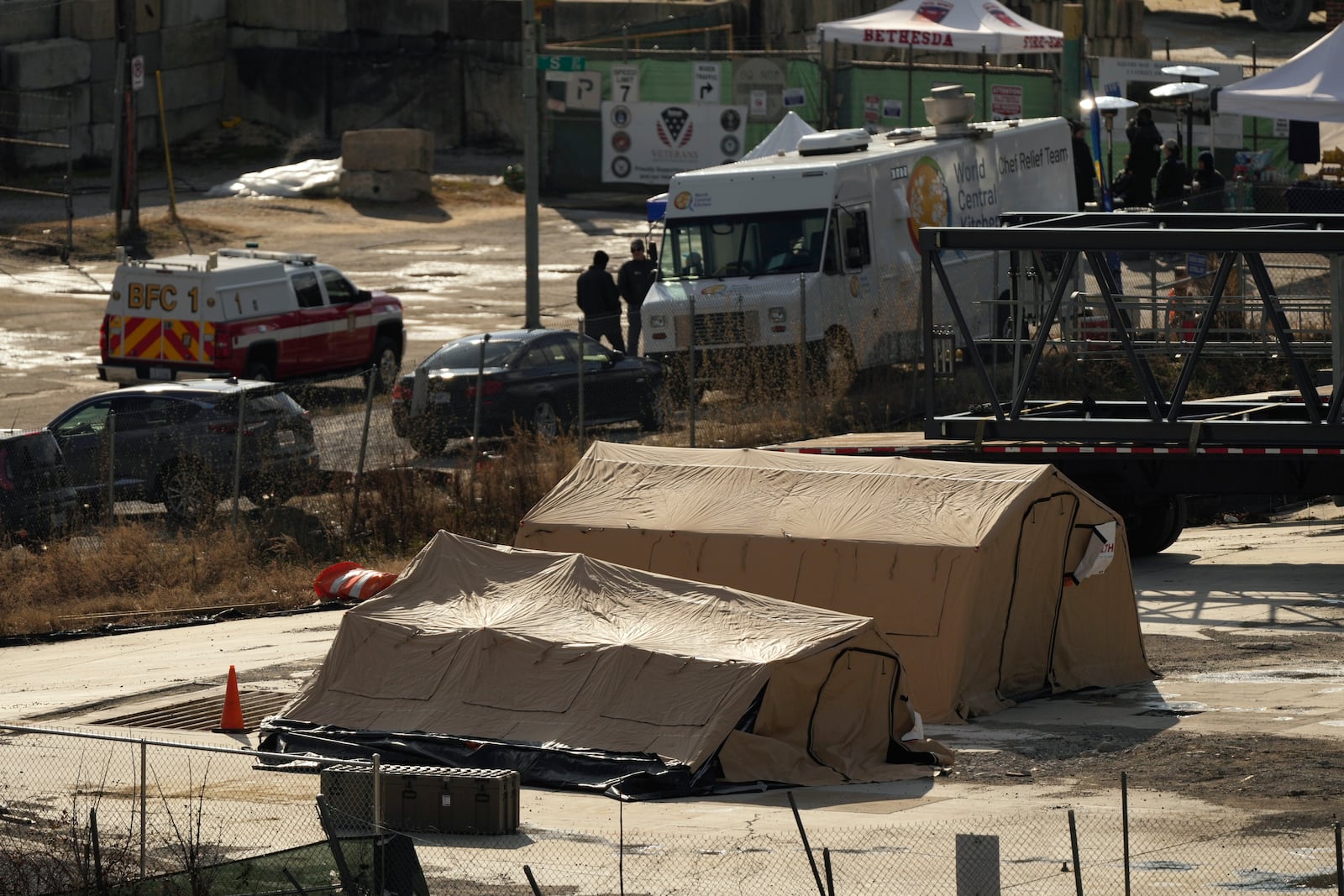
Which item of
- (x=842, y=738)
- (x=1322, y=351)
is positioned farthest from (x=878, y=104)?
(x=842, y=738)

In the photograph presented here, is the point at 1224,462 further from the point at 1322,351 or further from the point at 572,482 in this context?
the point at 572,482

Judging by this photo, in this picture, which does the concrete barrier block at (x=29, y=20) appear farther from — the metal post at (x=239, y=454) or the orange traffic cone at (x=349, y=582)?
the orange traffic cone at (x=349, y=582)

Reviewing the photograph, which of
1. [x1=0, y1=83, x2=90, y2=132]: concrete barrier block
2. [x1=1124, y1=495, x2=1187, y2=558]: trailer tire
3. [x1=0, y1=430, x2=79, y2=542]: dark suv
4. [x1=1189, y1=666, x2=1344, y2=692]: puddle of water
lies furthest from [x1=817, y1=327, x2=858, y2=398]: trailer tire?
[x1=0, y1=83, x2=90, y2=132]: concrete barrier block

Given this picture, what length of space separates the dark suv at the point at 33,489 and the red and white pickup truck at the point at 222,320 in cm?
649

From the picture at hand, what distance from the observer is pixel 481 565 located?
1587 cm

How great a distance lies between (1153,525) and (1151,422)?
186cm

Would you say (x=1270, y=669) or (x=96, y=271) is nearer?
(x=1270, y=669)

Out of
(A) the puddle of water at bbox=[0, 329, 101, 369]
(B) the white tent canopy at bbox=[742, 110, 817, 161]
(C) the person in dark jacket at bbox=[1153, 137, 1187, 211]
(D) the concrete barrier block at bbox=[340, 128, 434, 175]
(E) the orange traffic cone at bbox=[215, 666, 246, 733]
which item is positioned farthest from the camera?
(D) the concrete barrier block at bbox=[340, 128, 434, 175]

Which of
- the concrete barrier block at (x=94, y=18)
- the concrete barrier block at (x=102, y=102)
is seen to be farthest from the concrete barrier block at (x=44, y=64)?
the concrete barrier block at (x=102, y=102)

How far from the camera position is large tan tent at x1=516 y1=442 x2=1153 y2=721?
1557cm

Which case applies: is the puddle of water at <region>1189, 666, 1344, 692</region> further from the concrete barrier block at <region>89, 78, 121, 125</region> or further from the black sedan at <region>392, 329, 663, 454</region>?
the concrete barrier block at <region>89, 78, 121, 125</region>

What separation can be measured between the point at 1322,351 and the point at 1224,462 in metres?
2.08

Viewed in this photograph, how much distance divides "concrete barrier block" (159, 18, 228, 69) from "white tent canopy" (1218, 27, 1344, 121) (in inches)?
1110

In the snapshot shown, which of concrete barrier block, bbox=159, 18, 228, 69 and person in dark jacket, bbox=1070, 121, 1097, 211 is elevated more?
concrete barrier block, bbox=159, 18, 228, 69
